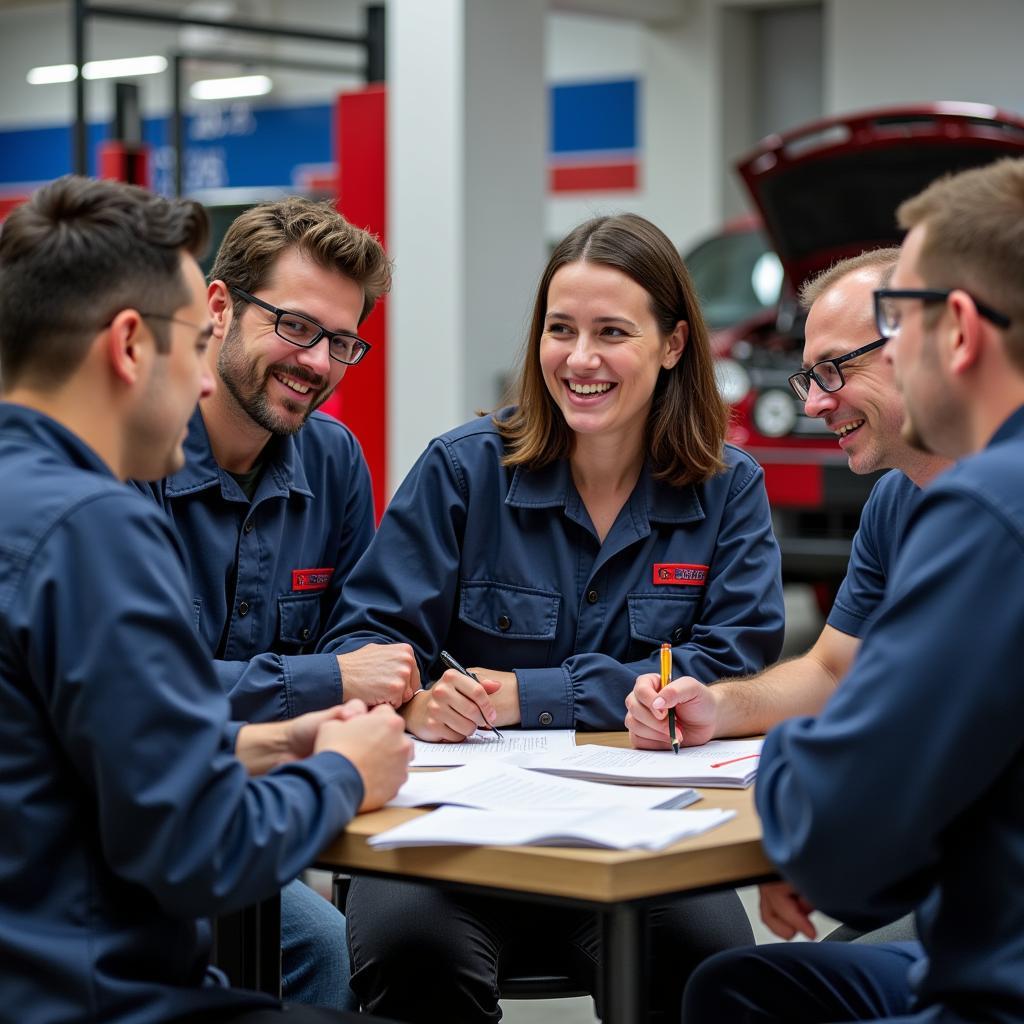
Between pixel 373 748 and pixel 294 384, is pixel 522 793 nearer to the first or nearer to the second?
pixel 373 748

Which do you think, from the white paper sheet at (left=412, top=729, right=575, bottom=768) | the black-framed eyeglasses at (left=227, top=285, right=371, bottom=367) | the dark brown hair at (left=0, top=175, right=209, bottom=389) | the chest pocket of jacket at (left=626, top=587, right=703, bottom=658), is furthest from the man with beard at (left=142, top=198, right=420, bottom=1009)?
the dark brown hair at (left=0, top=175, right=209, bottom=389)

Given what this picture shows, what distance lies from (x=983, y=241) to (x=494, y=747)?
3.20 ft

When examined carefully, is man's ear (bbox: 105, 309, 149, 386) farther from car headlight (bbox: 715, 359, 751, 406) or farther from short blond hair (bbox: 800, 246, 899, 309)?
car headlight (bbox: 715, 359, 751, 406)

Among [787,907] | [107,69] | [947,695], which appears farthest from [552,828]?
[107,69]

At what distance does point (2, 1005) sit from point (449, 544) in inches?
47.5

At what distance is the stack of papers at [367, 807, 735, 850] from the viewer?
5.03 ft

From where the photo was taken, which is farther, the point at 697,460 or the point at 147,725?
the point at 697,460

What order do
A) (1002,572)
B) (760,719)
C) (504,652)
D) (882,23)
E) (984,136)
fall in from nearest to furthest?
(1002,572), (760,719), (504,652), (984,136), (882,23)

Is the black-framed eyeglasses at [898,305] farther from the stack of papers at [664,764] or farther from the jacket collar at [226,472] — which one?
the jacket collar at [226,472]

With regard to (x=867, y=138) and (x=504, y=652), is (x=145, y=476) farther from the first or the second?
(x=867, y=138)

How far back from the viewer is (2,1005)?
1375 mm

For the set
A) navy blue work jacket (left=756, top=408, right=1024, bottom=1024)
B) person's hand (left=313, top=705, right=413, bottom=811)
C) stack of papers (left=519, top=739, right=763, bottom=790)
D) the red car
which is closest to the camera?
navy blue work jacket (left=756, top=408, right=1024, bottom=1024)

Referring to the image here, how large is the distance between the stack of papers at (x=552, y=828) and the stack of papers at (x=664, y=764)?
0.17m

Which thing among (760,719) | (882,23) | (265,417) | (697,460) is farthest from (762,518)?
(882,23)
